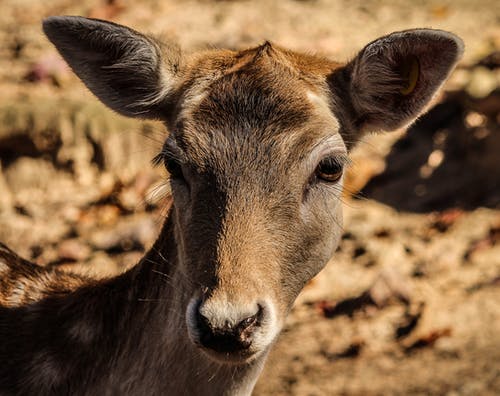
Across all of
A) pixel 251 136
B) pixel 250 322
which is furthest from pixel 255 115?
pixel 250 322

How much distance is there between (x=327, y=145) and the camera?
3.36m

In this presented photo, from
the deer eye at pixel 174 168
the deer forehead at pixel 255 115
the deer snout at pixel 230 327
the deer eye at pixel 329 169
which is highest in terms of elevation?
the deer forehead at pixel 255 115

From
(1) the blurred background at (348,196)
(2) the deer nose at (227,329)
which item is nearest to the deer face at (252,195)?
(2) the deer nose at (227,329)

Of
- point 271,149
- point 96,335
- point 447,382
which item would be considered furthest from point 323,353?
point 271,149

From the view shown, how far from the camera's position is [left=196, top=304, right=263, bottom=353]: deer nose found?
285 cm

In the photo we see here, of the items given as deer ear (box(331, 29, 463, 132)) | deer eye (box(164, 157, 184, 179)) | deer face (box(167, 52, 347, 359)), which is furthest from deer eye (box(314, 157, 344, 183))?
deer eye (box(164, 157, 184, 179))

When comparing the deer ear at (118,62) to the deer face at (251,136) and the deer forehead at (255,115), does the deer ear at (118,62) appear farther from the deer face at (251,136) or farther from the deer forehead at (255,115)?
the deer forehead at (255,115)

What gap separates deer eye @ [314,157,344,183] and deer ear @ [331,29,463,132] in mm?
339

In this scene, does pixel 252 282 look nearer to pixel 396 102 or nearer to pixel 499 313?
pixel 396 102

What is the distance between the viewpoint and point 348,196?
6.83 metres

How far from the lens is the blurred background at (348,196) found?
17.2ft

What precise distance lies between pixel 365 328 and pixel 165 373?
2344 mm

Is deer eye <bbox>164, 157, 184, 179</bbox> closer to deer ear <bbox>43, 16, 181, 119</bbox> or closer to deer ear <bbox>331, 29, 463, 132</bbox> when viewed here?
deer ear <bbox>43, 16, 181, 119</bbox>

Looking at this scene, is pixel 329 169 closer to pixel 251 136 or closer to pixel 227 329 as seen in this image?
pixel 251 136
